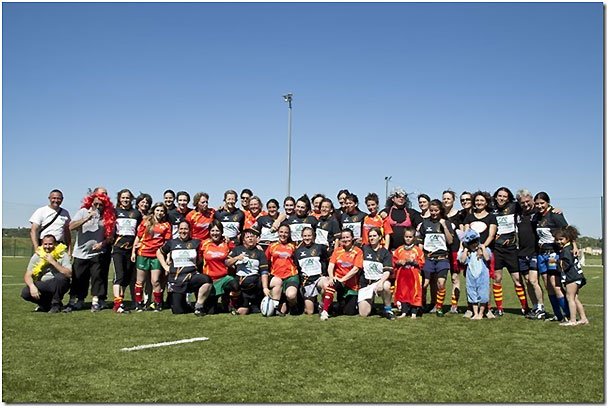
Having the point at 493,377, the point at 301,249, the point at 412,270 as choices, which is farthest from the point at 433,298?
the point at 493,377

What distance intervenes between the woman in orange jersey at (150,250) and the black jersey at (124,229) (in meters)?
0.11

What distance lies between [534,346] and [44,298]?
6693mm

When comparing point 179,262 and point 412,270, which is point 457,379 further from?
point 179,262

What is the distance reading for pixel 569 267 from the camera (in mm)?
7375

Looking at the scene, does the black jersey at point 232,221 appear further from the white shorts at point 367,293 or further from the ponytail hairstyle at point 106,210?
the white shorts at point 367,293

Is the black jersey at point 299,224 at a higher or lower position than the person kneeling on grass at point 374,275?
higher

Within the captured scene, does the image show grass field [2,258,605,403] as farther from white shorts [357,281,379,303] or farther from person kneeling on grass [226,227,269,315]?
person kneeling on grass [226,227,269,315]

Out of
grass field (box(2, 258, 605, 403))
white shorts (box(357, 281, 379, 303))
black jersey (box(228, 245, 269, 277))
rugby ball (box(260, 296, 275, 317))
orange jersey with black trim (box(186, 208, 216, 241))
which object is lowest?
grass field (box(2, 258, 605, 403))

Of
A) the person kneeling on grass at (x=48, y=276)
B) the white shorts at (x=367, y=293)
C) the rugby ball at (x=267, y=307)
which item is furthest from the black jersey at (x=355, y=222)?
the person kneeling on grass at (x=48, y=276)

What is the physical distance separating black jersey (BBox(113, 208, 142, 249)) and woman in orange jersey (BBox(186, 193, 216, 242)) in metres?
0.84

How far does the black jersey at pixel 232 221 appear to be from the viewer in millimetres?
9258

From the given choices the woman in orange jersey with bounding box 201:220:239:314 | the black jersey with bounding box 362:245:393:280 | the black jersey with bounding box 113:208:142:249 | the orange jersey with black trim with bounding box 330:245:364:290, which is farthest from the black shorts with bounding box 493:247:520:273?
the black jersey with bounding box 113:208:142:249

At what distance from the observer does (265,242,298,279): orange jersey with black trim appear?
8.63 m

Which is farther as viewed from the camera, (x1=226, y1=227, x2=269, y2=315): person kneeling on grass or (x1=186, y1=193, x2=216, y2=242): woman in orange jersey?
(x1=186, y1=193, x2=216, y2=242): woman in orange jersey
